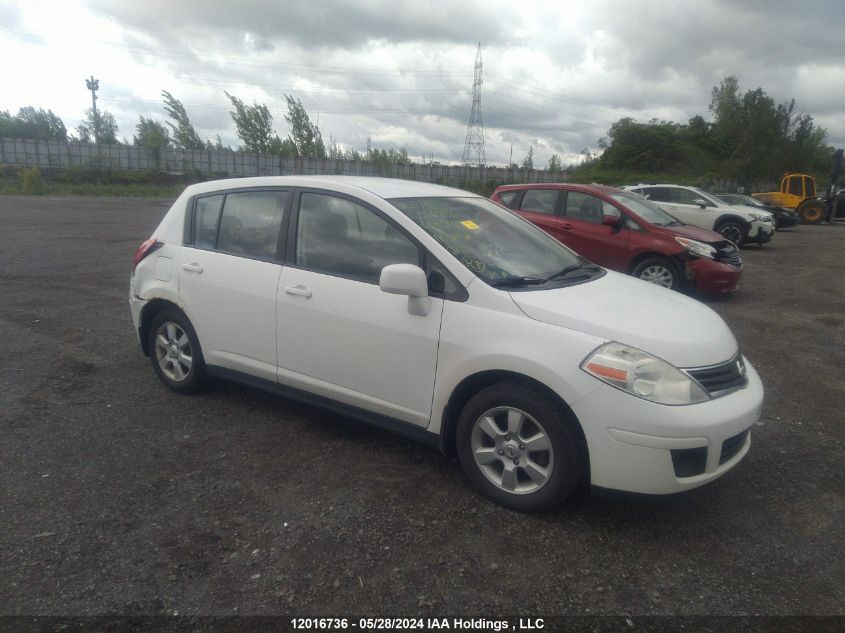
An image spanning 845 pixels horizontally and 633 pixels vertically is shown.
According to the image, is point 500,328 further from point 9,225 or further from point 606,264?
point 9,225

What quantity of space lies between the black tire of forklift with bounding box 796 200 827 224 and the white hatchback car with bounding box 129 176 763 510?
28055 mm

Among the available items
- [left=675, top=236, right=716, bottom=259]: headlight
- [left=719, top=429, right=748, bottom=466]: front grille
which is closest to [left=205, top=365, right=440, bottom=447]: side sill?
[left=719, top=429, right=748, bottom=466]: front grille

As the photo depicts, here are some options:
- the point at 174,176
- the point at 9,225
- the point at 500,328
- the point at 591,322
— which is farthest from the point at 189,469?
the point at 174,176

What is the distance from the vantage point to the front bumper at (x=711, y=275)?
8406 millimetres

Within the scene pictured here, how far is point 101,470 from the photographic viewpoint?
11.5ft

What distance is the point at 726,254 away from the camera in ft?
28.6

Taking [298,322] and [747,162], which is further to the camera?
[747,162]

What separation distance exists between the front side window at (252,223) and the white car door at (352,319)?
20 cm

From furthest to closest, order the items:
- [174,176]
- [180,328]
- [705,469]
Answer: [174,176], [180,328], [705,469]

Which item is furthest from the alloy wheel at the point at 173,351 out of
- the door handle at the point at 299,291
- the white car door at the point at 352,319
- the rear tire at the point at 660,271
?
the rear tire at the point at 660,271

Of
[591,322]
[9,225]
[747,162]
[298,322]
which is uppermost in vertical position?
[747,162]

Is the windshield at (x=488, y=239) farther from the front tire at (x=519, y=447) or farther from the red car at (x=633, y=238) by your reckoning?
the red car at (x=633, y=238)

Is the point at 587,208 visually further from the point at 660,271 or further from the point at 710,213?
the point at 710,213

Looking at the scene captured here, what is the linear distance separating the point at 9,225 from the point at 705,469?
61.5 ft
